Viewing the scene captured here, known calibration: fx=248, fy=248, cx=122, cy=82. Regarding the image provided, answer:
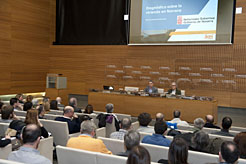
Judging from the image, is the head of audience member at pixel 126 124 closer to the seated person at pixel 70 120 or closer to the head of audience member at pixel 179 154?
the seated person at pixel 70 120

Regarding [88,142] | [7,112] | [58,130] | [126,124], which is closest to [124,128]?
[126,124]

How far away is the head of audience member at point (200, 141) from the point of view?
282 centimetres

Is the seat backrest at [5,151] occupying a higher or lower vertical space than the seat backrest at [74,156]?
lower

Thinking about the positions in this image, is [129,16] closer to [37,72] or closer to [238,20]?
[238,20]

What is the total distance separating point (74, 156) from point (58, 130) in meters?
1.63

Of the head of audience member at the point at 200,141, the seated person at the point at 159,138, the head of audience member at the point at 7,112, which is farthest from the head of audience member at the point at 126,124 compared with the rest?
the head of audience member at the point at 7,112

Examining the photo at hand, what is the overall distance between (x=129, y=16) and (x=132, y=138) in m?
9.57

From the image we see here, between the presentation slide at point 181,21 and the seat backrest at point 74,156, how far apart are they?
8.37 meters

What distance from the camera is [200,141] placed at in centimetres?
285

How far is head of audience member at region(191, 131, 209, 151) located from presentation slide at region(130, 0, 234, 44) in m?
7.52

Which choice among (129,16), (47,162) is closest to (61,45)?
(129,16)

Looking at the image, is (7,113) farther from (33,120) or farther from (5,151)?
(5,151)

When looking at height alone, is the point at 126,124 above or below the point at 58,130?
above

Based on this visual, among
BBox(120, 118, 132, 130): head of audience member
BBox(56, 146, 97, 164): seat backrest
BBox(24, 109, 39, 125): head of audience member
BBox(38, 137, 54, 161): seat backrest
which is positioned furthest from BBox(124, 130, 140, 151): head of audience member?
BBox(24, 109, 39, 125): head of audience member
